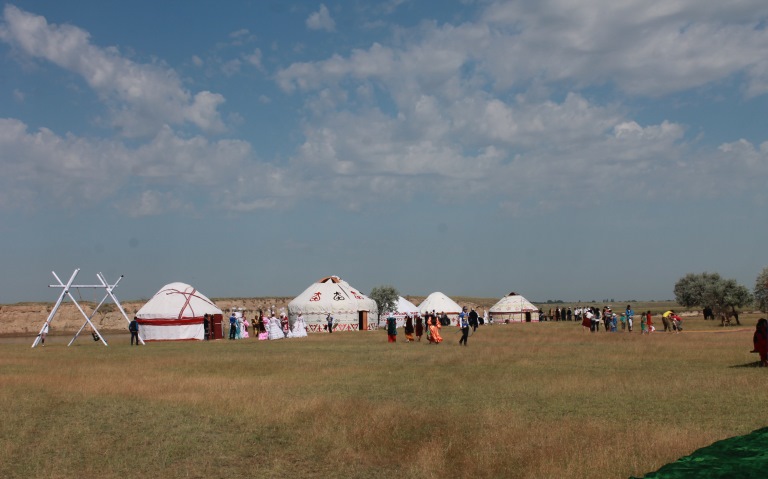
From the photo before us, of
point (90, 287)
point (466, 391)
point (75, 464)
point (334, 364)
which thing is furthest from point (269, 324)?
point (75, 464)

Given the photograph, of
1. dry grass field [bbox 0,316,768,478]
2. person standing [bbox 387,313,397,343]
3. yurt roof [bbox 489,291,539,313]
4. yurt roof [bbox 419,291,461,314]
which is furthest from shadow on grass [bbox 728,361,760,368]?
yurt roof [bbox 489,291,539,313]

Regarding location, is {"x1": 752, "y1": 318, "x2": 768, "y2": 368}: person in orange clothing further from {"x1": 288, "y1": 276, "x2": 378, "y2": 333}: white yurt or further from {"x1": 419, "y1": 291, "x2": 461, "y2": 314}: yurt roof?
{"x1": 419, "y1": 291, "x2": 461, "y2": 314}: yurt roof

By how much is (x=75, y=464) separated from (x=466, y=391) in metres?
8.16

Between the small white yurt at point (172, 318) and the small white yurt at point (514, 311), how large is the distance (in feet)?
116

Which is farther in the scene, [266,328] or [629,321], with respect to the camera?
[266,328]

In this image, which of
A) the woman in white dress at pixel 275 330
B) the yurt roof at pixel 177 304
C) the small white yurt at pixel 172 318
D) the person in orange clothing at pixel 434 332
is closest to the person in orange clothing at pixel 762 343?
the person in orange clothing at pixel 434 332

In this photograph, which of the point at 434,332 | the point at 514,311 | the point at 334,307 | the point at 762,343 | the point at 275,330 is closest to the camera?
the point at 762,343

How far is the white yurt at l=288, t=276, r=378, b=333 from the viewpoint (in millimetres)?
54625

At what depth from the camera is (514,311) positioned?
236 feet

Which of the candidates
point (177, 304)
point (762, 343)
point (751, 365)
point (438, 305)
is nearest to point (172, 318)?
point (177, 304)

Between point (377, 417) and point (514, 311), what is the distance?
62462mm

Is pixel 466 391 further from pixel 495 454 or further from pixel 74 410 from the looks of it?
pixel 74 410

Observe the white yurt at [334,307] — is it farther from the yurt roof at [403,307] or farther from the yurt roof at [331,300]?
the yurt roof at [403,307]

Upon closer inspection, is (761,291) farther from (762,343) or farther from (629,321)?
(762,343)
